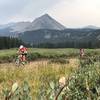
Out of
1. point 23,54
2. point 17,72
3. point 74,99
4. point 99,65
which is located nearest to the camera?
point 74,99

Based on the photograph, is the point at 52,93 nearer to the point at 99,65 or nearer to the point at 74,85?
the point at 74,85

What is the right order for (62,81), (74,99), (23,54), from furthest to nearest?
(23,54), (74,99), (62,81)

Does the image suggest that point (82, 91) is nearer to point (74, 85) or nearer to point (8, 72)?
point (74, 85)

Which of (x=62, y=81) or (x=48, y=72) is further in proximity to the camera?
(x=48, y=72)

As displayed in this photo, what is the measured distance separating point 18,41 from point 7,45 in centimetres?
695

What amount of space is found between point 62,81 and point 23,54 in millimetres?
23212

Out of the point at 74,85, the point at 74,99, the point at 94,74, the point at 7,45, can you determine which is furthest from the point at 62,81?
the point at 7,45

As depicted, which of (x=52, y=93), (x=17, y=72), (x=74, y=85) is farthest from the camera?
(x=17, y=72)

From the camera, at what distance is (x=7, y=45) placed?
148 m

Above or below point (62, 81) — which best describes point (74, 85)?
below

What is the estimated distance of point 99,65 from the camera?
8.62m

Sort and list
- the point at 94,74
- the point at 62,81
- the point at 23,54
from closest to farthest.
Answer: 1. the point at 62,81
2. the point at 94,74
3. the point at 23,54

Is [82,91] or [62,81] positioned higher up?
[62,81]

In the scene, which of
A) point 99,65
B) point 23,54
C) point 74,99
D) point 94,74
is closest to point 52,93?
point 74,99
